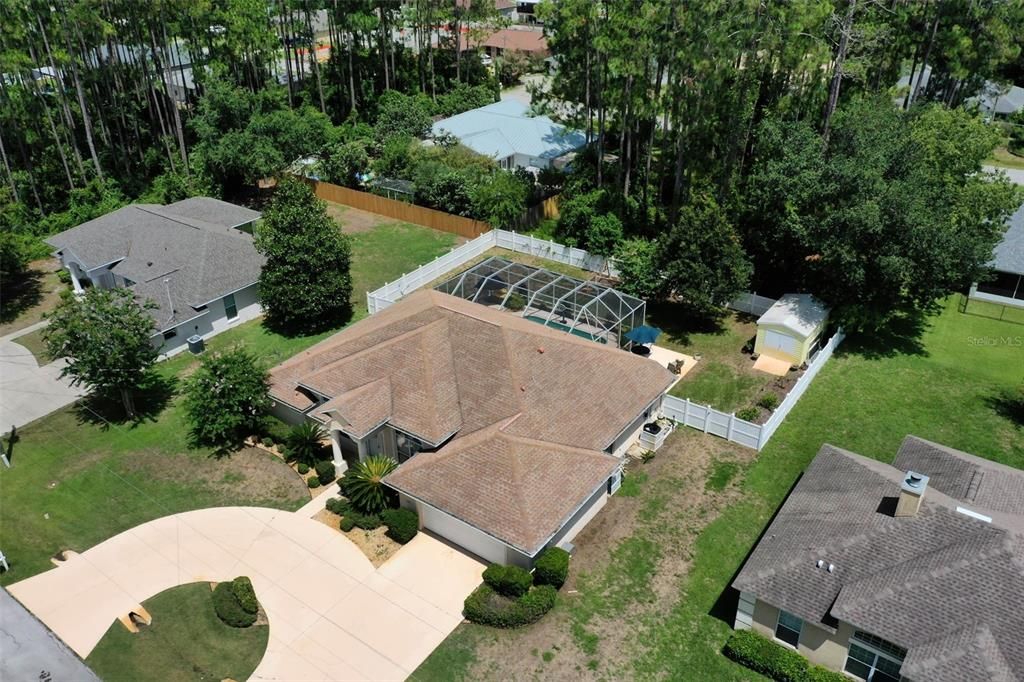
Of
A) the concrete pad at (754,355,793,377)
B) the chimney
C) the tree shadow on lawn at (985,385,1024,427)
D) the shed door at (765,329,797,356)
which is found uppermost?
the chimney

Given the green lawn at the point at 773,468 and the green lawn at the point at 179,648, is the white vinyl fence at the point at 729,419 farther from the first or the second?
the green lawn at the point at 179,648

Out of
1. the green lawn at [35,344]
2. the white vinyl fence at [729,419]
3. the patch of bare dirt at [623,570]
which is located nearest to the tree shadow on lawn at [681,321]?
the white vinyl fence at [729,419]

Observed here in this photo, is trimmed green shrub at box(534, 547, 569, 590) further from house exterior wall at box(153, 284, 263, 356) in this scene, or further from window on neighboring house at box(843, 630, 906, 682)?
house exterior wall at box(153, 284, 263, 356)

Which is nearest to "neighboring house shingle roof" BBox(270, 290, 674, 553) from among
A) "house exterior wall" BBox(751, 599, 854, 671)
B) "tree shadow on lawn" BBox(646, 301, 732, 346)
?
"house exterior wall" BBox(751, 599, 854, 671)

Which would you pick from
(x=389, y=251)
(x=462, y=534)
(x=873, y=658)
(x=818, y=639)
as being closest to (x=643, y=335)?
(x=462, y=534)

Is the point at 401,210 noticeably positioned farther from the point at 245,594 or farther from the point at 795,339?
the point at 245,594

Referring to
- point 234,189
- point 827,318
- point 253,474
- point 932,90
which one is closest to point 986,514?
point 827,318
